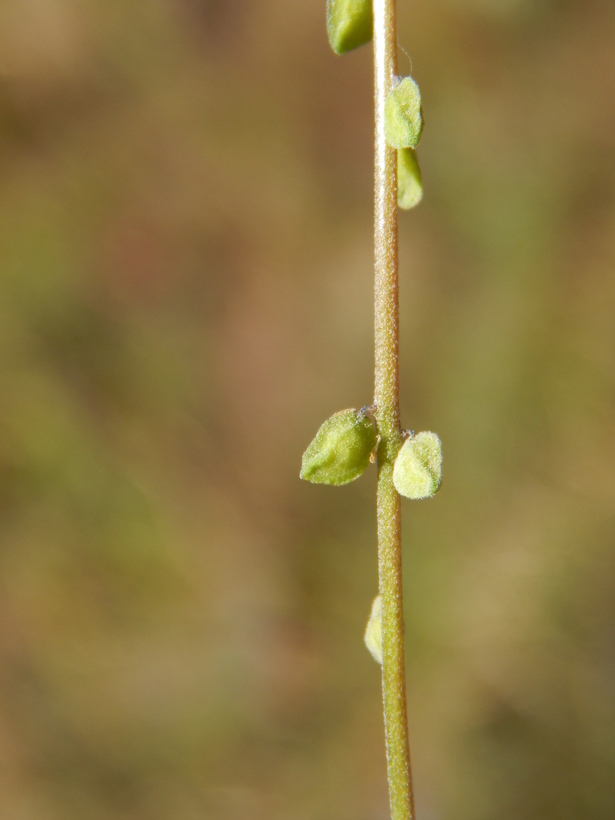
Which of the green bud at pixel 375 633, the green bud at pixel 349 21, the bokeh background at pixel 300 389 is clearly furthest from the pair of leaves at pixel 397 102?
the bokeh background at pixel 300 389

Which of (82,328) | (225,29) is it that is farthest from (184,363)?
(225,29)

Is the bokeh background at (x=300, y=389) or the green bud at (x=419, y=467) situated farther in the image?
the bokeh background at (x=300, y=389)

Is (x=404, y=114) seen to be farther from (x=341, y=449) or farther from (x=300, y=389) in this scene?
(x=300, y=389)

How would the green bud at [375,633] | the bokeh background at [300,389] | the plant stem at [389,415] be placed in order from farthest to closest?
the bokeh background at [300,389] < the green bud at [375,633] < the plant stem at [389,415]

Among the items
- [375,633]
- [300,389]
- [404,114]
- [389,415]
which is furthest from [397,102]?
[300,389]

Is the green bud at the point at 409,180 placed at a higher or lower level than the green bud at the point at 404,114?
lower

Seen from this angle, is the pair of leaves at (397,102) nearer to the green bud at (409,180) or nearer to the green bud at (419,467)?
the green bud at (409,180)

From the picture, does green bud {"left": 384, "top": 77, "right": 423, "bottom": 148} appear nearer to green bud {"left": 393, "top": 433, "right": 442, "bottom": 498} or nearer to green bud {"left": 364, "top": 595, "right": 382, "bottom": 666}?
green bud {"left": 393, "top": 433, "right": 442, "bottom": 498}
